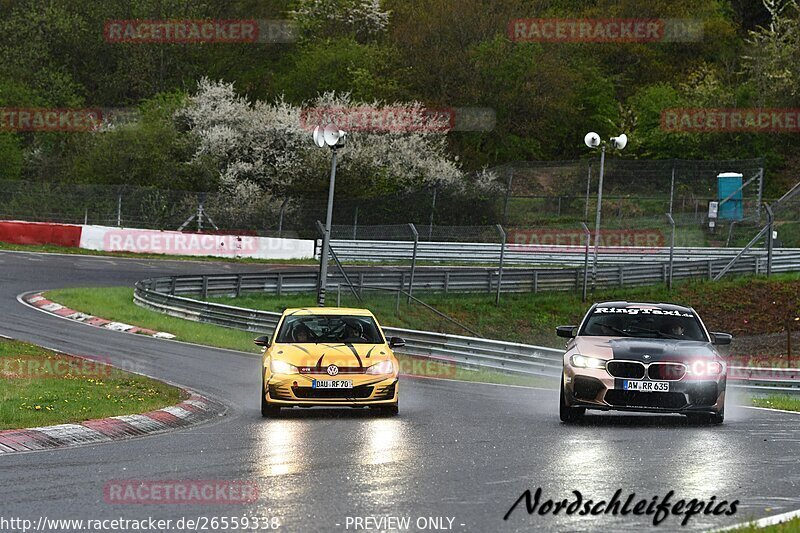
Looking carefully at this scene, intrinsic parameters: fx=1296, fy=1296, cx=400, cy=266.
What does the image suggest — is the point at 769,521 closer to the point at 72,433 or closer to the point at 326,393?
the point at 72,433

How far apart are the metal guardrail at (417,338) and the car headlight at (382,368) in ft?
25.1

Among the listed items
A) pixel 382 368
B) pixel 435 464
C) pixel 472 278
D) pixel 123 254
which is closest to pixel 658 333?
pixel 382 368

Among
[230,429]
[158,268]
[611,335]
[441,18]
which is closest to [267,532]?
[230,429]

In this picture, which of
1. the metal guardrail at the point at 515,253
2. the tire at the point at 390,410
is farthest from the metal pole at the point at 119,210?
the tire at the point at 390,410

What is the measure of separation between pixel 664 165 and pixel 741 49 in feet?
91.8

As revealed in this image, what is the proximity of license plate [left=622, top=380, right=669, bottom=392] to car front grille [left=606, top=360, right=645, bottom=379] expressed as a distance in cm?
7

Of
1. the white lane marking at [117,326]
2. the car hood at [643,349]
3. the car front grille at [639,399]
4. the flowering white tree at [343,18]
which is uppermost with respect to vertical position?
the flowering white tree at [343,18]

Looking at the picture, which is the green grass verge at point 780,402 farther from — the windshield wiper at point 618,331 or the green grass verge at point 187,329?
the windshield wiper at point 618,331

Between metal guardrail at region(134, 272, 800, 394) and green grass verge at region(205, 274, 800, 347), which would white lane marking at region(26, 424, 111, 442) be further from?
green grass verge at region(205, 274, 800, 347)

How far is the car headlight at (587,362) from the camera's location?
1473 centimetres

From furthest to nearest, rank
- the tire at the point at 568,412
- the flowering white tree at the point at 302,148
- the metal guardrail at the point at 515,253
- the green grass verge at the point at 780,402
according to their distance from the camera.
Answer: the flowering white tree at the point at 302,148 < the metal guardrail at the point at 515,253 < the green grass verge at the point at 780,402 < the tire at the point at 568,412

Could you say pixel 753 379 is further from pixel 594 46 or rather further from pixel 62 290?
pixel 594 46

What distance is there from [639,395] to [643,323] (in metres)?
1.76

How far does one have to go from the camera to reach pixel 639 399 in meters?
14.6
